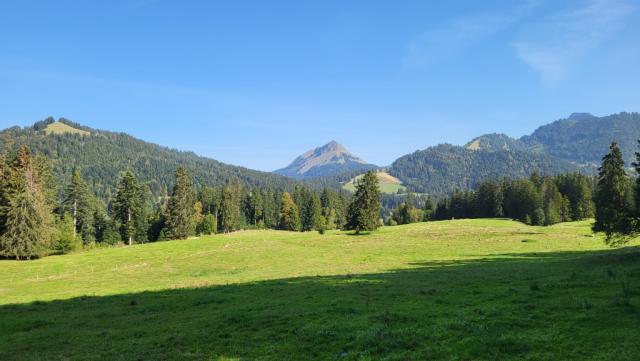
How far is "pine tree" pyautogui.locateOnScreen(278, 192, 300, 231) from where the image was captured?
16275cm

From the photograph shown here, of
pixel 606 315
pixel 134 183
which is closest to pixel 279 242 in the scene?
pixel 134 183

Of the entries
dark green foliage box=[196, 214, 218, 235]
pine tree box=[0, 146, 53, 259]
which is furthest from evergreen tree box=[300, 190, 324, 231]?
pine tree box=[0, 146, 53, 259]

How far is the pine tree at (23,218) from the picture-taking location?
7050 cm

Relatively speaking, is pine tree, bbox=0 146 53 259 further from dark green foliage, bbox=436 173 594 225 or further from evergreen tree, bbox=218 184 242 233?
dark green foliage, bbox=436 173 594 225

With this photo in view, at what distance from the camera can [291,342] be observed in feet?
62.7

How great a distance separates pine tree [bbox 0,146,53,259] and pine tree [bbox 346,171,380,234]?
6214 centimetres

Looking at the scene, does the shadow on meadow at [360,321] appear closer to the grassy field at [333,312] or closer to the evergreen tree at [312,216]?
the grassy field at [333,312]

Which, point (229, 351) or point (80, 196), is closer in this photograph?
point (229, 351)

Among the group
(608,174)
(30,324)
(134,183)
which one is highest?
(134,183)

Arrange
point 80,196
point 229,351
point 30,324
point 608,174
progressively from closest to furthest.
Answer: point 229,351, point 30,324, point 608,174, point 80,196

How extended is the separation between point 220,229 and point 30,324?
13288cm

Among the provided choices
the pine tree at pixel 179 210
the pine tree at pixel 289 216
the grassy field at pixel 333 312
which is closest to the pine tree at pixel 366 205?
the pine tree at pixel 179 210

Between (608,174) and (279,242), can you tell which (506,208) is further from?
(279,242)

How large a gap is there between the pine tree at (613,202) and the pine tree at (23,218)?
81291 mm
